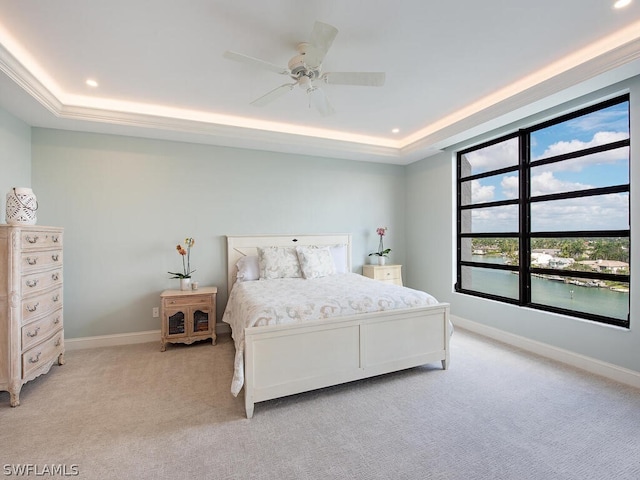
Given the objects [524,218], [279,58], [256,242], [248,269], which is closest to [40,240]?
[248,269]

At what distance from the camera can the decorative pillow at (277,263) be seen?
12.4ft

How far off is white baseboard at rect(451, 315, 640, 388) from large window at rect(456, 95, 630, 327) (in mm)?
387

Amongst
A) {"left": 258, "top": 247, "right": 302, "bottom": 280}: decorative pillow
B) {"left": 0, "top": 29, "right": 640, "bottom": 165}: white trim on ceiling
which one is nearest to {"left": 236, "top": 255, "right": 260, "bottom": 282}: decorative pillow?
{"left": 258, "top": 247, "right": 302, "bottom": 280}: decorative pillow

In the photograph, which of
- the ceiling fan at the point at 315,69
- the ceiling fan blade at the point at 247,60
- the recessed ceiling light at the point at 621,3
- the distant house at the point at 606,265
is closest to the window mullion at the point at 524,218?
the distant house at the point at 606,265

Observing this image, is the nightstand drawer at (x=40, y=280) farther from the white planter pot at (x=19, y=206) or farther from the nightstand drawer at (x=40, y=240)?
the white planter pot at (x=19, y=206)

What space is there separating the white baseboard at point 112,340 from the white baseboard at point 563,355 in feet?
13.7

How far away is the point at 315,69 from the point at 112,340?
12.4ft

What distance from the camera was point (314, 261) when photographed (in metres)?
3.90

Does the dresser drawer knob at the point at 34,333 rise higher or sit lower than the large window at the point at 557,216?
lower

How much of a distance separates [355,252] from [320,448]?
3.33 meters

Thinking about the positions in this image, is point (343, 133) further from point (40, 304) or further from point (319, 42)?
point (40, 304)

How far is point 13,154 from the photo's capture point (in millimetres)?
3010

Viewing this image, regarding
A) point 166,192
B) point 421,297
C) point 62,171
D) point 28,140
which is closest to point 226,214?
point 166,192

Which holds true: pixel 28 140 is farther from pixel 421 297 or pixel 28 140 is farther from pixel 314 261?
pixel 421 297
